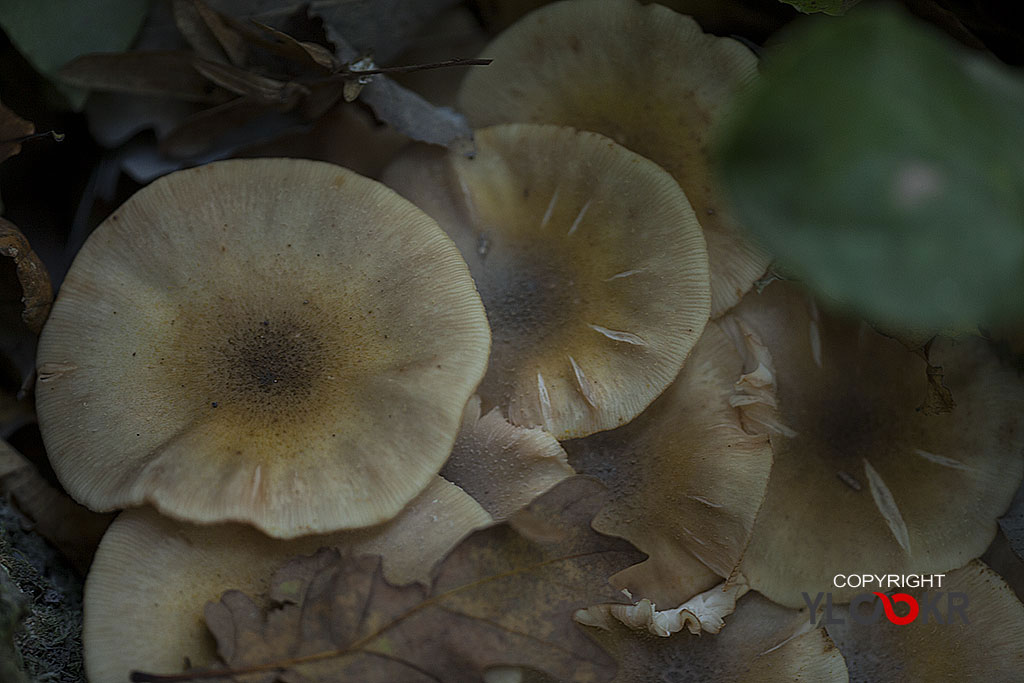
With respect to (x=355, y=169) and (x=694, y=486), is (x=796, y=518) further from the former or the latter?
(x=355, y=169)

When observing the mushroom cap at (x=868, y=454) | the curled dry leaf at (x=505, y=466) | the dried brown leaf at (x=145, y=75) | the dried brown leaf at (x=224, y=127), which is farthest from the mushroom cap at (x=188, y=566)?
the dried brown leaf at (x=145, y=75)

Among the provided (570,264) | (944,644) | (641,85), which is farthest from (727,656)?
→ (641,85)

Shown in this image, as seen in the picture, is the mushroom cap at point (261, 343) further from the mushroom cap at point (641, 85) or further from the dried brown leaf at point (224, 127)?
the mushroom cap at point (641, 85)

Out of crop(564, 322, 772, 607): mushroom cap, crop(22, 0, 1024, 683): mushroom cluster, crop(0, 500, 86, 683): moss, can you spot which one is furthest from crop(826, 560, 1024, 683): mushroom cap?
crop(0, 500, 86, 683): moss

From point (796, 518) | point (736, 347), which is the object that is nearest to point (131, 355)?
point (736, 347)

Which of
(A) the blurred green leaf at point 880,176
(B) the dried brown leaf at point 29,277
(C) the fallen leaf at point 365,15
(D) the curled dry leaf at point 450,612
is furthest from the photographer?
(C) the fallen leaf at point 365,15

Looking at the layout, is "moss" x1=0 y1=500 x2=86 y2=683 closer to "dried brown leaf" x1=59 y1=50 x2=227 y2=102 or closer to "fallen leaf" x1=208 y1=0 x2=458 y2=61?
"dried brown leaf" x1=59 y1=50 x2=227 y2=102
